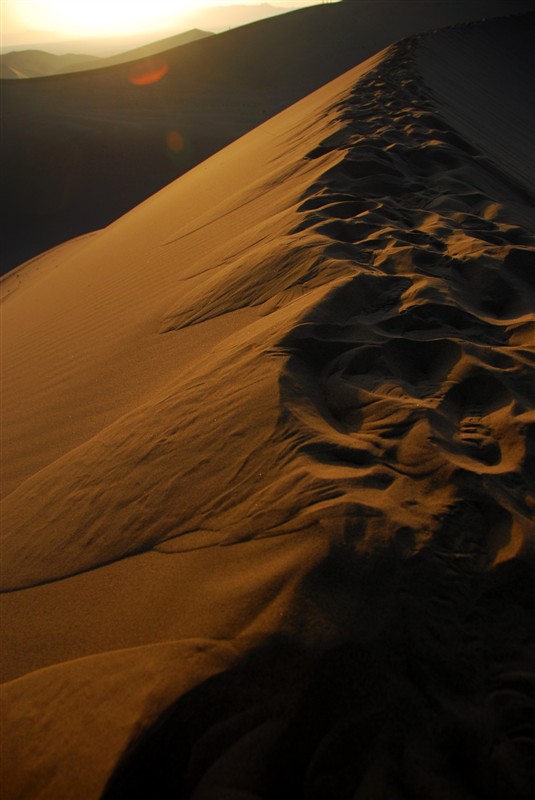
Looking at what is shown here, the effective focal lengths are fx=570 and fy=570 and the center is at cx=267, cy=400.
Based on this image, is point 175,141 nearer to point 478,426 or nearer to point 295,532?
point 478,426

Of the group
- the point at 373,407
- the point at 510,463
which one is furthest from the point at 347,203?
the point at 510,463

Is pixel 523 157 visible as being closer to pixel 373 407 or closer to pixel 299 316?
pixel 299 316

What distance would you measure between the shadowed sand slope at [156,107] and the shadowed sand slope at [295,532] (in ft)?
36.6

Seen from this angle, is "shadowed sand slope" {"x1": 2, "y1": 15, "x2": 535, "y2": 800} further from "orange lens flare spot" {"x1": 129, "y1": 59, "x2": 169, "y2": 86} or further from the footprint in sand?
"orange lens flare spot" {"x1": 129, "y1": 59, "x2": 169, "y2": 86}

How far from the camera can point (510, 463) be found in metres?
1.61

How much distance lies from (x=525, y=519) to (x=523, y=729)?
0.50m

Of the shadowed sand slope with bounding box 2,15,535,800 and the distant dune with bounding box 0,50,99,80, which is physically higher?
the distant dune with bounding box 0,50,99,80

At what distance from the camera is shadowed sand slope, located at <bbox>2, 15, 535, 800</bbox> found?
111 cm

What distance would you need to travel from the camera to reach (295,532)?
144 cm

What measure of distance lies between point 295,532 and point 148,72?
2738 centimetres

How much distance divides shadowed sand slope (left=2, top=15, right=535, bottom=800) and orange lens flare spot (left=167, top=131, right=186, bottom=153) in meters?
13.0

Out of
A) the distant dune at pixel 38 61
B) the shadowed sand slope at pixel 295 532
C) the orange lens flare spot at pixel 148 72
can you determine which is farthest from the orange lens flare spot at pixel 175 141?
the distant dune at pixel 38 61

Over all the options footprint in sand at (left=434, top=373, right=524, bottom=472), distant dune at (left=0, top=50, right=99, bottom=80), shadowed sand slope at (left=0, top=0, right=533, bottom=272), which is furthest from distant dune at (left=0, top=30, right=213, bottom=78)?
footprint in sand at (left=434, top=373, right=524, bottom=472)

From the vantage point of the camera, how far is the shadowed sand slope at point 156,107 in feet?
45.4
